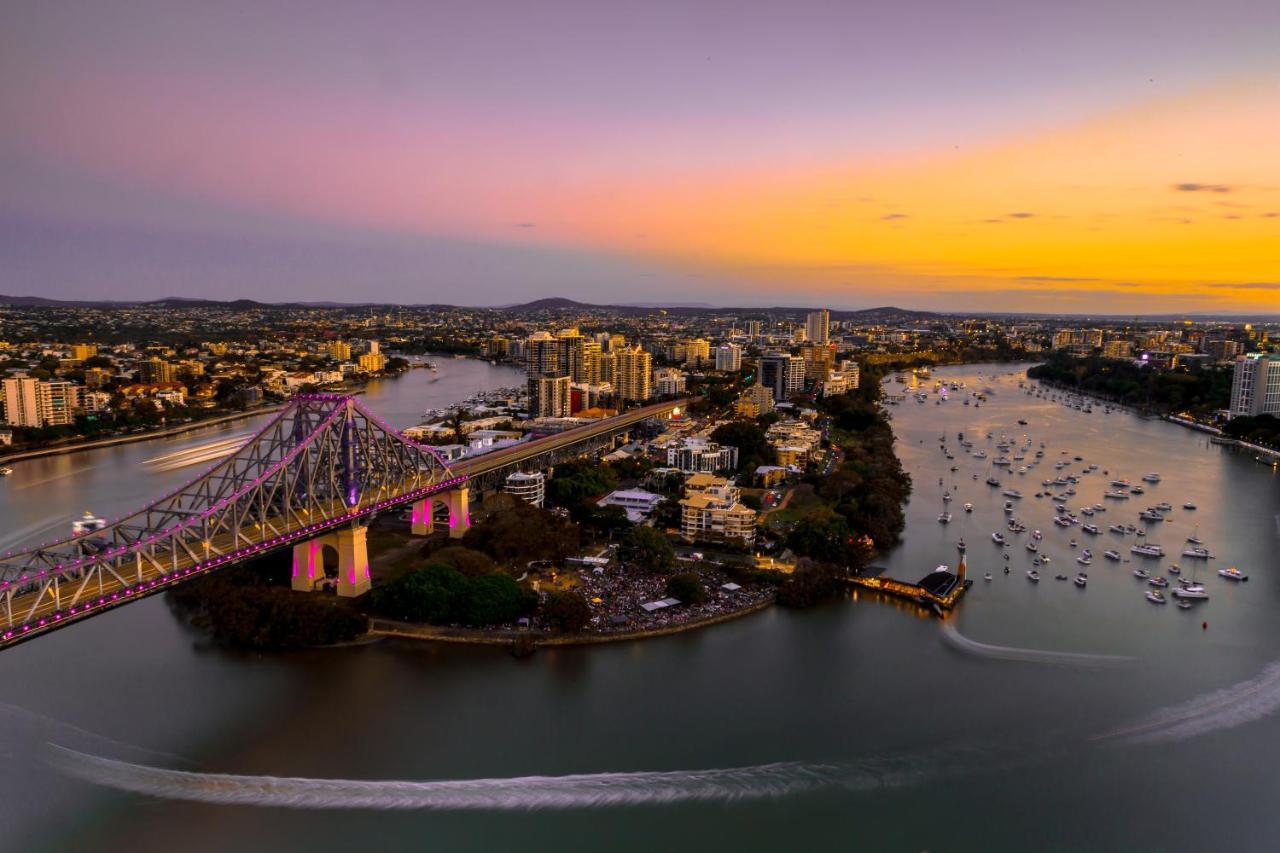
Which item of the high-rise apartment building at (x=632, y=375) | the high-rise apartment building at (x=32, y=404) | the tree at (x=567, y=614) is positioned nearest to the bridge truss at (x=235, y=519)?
the tree at (x=567, y=614)

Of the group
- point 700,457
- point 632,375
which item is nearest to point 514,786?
point 700,457

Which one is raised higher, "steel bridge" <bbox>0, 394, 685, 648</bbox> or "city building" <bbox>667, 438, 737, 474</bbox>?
"steel bridge" <bbox>0, 394, 685, 648</bbox>

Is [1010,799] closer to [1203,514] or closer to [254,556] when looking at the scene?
[254,556]

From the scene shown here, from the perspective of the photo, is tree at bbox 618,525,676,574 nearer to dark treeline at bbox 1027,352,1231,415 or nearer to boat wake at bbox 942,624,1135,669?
boat wake at bbox 942,624,1135,669

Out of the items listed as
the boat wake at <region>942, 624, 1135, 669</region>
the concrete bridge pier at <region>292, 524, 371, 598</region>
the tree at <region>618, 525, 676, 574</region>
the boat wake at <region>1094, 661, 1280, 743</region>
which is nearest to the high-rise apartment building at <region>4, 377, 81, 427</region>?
the concrete bridge pier at <region>292, 524, 371, 598</region>

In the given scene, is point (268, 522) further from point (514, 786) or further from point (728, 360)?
point (728, 360)
